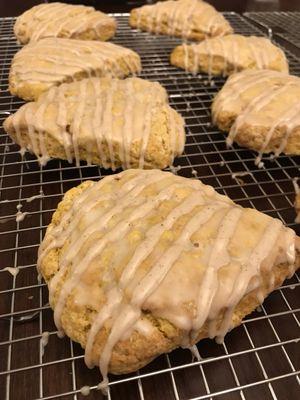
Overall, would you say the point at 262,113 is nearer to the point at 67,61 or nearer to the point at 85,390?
the point at 67,61

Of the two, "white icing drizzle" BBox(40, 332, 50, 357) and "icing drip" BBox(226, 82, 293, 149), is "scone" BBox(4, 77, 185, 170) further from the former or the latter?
"white icing drizzle" BBox(40, 332, 50, 357)

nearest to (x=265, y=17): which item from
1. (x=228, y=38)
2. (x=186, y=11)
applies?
(x=186, y=11)

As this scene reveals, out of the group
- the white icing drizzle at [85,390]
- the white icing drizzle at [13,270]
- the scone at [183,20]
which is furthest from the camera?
the scone at [183,20]

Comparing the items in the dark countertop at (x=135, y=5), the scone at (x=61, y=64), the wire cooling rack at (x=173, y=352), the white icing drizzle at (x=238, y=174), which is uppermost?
the scone at (x=61, y=64)

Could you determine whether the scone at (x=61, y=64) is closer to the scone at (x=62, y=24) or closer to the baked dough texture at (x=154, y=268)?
the scone at (x=62, y=24)

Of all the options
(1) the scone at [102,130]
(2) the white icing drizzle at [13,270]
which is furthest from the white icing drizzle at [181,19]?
(2) the white icing drizzle at [13,270]

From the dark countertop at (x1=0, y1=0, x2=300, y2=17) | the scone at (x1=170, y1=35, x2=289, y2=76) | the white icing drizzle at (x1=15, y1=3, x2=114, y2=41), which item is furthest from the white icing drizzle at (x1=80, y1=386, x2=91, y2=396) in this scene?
the dark countertop at (x1=0, y1=0, x2=300, y2=17)

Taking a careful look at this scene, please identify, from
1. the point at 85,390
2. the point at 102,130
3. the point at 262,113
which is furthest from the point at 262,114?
the point at 85,390

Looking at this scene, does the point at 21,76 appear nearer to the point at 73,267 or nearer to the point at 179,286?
the point at 73,267
